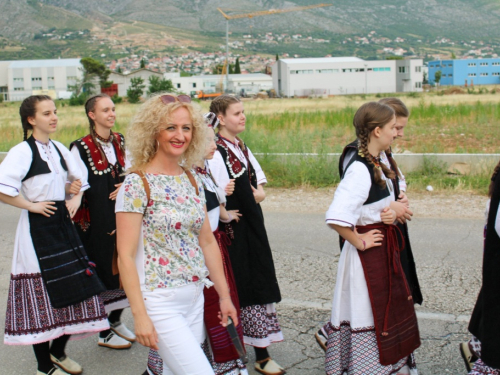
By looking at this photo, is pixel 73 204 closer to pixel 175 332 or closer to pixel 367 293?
pixel 175 332

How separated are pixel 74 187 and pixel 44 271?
708 millimetres

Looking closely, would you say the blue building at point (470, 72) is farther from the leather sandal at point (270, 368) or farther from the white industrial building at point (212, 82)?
the leather sandal at point (270, 368)

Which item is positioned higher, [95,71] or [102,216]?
[95,71]

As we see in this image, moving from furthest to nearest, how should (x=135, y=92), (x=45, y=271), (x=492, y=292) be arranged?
1. (x=135, y=92)
2. (x=45, y=271)
3. (x=492, y=292)

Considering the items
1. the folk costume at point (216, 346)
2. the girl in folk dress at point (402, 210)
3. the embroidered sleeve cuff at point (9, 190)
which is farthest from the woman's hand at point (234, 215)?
the embroidered sleeve cuff at point (9, 190)

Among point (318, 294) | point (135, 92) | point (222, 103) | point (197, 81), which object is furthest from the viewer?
point (197, 81)

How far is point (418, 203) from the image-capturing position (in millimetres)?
9758

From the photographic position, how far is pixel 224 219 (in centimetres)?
409

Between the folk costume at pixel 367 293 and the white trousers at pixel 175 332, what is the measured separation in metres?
1.01

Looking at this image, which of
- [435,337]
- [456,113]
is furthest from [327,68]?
[435,337]

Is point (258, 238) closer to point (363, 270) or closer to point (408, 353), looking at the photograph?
point (363, 270)

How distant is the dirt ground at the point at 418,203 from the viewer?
9.17 m

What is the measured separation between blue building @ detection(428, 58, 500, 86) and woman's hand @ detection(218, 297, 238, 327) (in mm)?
144423

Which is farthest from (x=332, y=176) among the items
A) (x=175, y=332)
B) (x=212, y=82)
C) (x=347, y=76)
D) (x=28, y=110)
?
(x=212, y=82)
